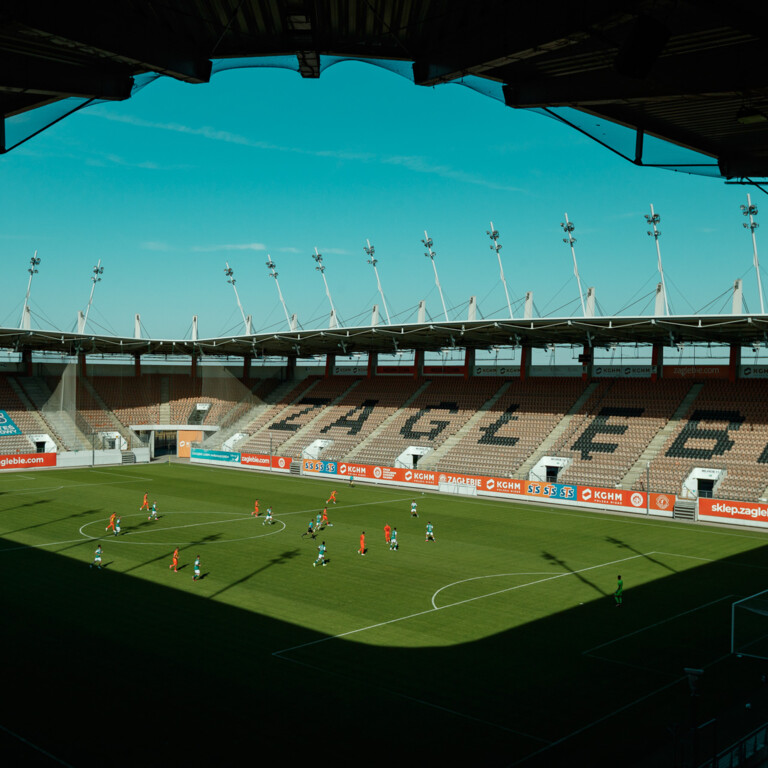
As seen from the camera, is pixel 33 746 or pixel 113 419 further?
pixel 113 419

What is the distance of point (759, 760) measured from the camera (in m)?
14.5

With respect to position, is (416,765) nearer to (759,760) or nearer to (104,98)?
(759,760)

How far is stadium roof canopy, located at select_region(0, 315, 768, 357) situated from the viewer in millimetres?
52219

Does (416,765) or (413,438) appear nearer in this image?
(416,765)

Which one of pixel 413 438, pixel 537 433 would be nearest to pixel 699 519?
pixel 537 433

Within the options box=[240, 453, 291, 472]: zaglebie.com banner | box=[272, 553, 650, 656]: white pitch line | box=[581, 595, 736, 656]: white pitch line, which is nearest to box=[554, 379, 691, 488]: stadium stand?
box=[272, 553, 650, 656]: white pitch line

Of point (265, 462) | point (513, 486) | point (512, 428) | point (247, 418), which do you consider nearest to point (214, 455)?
point (265, 462)

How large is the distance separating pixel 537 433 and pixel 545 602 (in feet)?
110

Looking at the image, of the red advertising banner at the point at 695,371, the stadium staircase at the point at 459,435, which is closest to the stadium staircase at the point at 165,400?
the stadium staircase at the point at 459,435

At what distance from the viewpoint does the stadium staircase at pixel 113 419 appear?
77188mm

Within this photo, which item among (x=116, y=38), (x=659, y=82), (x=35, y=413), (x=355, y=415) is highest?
(x=116, y=38)

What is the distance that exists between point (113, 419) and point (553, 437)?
45.1m

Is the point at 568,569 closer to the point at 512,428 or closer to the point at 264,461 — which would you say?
the point at 512,428

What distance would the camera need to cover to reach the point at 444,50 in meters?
9.13
